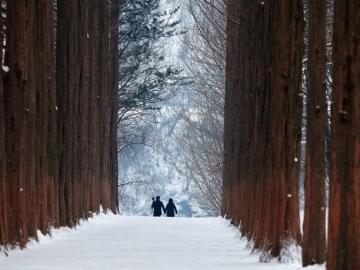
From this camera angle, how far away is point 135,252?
12859 millimetres

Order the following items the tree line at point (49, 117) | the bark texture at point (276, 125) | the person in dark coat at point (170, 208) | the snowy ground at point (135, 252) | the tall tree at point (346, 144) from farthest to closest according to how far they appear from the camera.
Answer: the person in dark coat at point (170, 208) < the tree line at point (49, 117) < the bark texture at point (276, 125) < the snowy ground at point (135, 252) < the tall tree at point (346, 144)

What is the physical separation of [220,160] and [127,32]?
992 cm

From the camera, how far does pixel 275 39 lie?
39.0ft

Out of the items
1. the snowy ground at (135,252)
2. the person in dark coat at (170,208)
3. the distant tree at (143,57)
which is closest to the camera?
the snowy ground at (135,252)

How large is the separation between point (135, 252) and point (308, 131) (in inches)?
162

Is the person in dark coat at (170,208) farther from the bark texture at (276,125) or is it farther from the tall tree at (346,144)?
the tall tree at (346,144)

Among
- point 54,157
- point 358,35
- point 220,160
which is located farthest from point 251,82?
point 220,160

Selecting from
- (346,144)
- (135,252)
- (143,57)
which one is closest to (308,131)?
(346,144)

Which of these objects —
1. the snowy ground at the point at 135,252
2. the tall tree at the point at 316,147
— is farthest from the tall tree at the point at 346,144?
the tall tree at the point at 316,147

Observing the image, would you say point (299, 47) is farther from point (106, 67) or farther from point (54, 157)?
point (106, 67)

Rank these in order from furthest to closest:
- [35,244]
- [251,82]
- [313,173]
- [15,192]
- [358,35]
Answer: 1. [251,82]
2. [35,244]
3. [15,192]
4. [313,173]
5. [358,35]

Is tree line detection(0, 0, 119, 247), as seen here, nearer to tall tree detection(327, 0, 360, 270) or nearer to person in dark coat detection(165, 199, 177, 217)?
tall tree detection(327, 0, 360, 270)

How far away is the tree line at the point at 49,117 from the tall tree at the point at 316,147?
4.26 m

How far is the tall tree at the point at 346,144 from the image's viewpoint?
7262mm
